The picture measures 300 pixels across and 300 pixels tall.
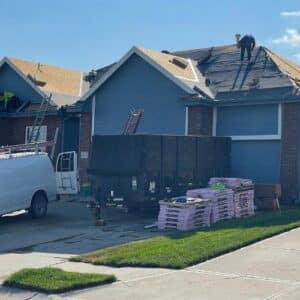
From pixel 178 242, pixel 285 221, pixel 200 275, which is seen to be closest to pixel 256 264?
pixel 200 275

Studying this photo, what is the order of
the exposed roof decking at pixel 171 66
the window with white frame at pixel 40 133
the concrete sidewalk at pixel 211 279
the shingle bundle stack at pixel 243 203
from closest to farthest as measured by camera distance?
the concrete sidewalk at pixel 211 279
the shingle bundle stack at pixel 243 203
the exposed roof decking at pixel 171 66
the window with white frame at pixel 40 133

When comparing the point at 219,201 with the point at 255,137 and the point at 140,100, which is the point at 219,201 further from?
the point at 140,100

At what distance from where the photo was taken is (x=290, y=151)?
66.2ft

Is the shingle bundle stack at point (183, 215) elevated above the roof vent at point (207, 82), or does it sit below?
below

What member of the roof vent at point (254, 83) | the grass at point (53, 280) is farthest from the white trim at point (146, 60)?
the grass at point (53, 280)

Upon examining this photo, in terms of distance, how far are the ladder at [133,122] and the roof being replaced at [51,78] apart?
25.2ft

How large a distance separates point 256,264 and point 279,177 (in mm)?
10715

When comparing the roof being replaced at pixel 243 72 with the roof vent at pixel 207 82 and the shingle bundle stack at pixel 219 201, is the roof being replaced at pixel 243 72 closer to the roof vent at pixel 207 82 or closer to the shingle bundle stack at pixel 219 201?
the roof vent at pixel 207 82

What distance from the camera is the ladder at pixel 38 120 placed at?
26.8m

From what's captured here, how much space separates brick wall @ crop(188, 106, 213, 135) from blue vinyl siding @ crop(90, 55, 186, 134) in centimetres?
39

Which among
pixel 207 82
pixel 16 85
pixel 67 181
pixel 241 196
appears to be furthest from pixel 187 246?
pixel 16 85

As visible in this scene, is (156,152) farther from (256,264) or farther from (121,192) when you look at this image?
(256,264)

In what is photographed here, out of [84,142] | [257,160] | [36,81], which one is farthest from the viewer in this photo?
[36,81]

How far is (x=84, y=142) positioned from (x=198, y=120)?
579cm
